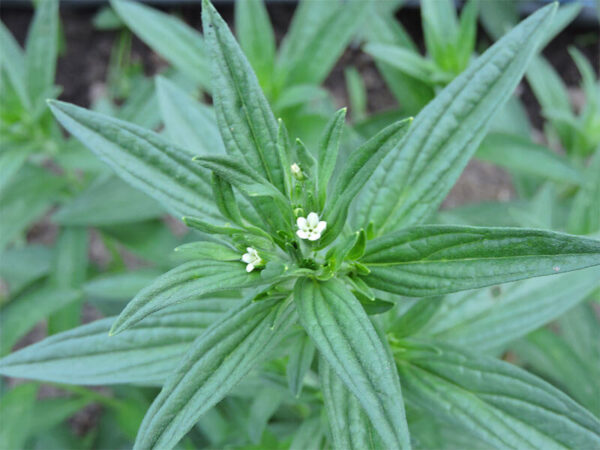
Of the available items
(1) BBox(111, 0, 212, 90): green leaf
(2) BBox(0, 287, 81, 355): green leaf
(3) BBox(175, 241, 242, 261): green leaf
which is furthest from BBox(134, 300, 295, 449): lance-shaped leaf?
(1) BBox(111, 0, 212, 90): green leaf

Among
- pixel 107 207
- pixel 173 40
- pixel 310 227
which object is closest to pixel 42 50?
pixel 173 40

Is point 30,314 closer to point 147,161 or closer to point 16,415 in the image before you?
point 16,415

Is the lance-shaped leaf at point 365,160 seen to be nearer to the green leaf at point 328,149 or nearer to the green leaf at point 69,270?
the green leaf at point 328,149

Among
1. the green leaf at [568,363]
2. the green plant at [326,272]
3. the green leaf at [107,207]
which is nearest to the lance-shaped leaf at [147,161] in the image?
the green plant at [326,272]

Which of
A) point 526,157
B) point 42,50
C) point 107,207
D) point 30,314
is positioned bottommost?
point 526,157

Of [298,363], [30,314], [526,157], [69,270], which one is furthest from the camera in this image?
[69,270]

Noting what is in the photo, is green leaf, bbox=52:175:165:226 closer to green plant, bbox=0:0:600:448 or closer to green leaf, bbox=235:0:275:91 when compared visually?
green leaf, bbox=235:0:275:91
